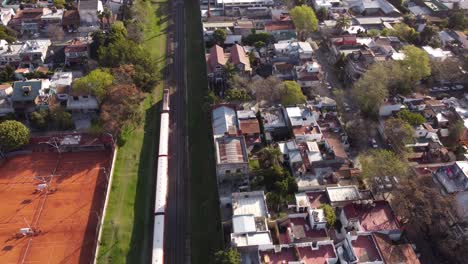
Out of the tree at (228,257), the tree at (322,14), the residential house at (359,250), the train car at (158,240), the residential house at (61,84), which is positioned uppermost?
the tree at (322,14)

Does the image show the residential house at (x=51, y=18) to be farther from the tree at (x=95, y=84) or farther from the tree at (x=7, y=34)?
the tree at (x=95, y=84)

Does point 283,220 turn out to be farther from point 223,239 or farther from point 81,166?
point 81,166

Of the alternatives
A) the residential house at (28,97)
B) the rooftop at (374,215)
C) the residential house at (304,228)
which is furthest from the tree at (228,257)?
the residential house at (28,97)

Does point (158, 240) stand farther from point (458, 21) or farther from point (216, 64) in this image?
point (458, 21)

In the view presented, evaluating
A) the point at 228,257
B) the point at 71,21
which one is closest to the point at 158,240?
the point at 228,257

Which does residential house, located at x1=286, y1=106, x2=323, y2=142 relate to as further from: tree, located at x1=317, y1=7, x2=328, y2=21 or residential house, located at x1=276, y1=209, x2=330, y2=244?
tree, located at x1=317, y1=7, x2=328, y2=21

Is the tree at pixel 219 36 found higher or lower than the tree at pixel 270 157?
higher

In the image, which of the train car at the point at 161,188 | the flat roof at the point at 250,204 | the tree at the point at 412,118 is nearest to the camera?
the flat roof at the point at 250,204

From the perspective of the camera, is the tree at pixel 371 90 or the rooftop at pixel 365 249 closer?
the rooftop at pixel 365 249
